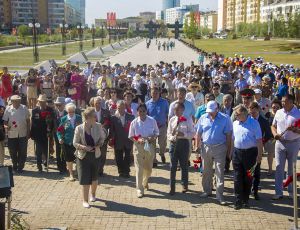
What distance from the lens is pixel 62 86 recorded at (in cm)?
1923

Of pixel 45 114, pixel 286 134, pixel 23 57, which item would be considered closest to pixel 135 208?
pixel 286 134

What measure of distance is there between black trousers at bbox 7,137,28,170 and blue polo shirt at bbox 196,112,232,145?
181 inches

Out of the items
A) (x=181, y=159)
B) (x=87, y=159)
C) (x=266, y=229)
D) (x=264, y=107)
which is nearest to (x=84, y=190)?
(x=87, y=159)

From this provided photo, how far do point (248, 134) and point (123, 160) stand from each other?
3437mm

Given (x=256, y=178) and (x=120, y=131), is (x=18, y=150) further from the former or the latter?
(x=256, y=178)

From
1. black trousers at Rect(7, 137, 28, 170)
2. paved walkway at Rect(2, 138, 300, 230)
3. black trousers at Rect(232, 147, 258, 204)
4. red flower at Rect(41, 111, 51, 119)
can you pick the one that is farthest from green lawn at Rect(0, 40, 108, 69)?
black trousers at Rect(232, 147, 258, 204)

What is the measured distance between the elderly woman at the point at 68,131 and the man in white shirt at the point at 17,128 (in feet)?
3.69

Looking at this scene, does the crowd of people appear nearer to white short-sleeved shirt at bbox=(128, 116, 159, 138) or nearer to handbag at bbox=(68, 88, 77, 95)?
white short-sleeved shirt at bbox=(128, 116, 159, 138)

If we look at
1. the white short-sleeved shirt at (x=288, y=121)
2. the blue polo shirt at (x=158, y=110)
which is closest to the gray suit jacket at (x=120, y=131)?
the blue polo shirt at (x=158, y=110)

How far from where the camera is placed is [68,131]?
1011 centimetres

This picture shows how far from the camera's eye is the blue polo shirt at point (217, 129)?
8.49 m

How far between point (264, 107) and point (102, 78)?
8.24 meters

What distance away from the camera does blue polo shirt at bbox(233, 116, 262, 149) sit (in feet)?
27.0

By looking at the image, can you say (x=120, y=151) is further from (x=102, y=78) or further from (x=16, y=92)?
(x=16, y=92)
